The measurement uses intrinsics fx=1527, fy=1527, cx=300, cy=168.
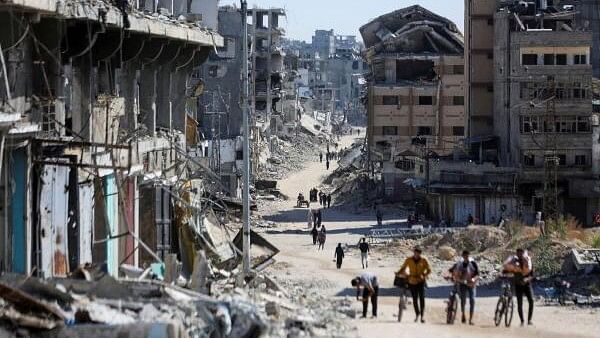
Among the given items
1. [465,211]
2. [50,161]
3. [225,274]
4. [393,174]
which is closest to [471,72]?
[393,174]

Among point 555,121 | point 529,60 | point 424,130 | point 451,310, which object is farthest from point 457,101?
point 451,310

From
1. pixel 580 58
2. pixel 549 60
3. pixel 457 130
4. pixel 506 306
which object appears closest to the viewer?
pixel 506 306

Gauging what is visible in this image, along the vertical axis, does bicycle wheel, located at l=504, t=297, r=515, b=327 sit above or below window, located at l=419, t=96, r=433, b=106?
below

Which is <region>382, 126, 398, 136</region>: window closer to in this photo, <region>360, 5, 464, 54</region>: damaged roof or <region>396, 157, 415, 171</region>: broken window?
<region>360, 5, 464, 54</region>: damaged roof

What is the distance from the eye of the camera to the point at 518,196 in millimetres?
63750

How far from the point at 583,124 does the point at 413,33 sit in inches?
1138

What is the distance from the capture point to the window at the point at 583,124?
6412 cm

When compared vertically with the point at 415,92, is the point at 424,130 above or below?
below

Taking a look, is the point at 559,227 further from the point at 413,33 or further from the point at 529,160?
the point at 413,33

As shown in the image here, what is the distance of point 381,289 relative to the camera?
37062 mm

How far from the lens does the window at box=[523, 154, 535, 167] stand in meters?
64.3

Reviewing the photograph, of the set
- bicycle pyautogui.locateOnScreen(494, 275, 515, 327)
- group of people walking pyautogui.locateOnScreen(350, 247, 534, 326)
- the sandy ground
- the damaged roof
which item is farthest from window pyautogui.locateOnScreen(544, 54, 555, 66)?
group of people walking pyautogui.locateOnScreen(350, 247, 534, 326)

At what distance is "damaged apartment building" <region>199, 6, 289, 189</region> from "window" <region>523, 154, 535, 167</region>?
12868 millimetres

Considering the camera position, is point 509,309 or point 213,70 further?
point 213,70
